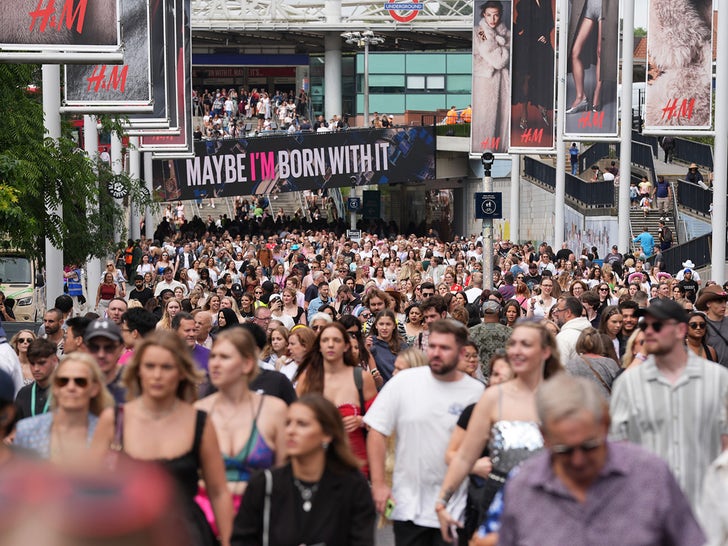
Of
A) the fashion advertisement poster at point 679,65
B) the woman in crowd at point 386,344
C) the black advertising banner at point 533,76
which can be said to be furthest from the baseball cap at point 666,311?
the black advertising banner at point 533,76

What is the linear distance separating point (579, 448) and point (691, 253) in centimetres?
3311

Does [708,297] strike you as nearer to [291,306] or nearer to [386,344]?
[386,344]

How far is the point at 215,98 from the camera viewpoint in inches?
2936

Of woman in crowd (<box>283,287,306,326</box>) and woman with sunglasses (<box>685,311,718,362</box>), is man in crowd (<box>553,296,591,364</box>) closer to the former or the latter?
woman with sunglasses (<box>685,311,718,362</box>)

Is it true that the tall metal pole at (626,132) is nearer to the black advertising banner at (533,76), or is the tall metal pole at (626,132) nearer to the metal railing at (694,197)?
the black advertising banner at (533,76)

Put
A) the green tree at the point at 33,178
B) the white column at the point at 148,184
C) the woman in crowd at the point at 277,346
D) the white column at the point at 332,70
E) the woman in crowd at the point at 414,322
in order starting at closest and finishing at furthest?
the woman in crowd at the point at 277,346 < the woman in crowd at the point at 414,322 < the green tree at the point at 33,178 < the white column at the point at 148,184 < the white column at the point at 332,70

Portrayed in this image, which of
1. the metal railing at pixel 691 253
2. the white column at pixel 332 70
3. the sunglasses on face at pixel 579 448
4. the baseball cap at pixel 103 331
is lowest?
the metal railing at pixel 691 253

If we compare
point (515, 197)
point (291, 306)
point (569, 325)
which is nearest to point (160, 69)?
point (291, 306)

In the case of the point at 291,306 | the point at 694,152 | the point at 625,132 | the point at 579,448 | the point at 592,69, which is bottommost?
the point at 291,306

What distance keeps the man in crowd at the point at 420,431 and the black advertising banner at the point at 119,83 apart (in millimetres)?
14294

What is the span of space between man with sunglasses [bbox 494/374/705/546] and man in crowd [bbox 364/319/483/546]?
2.88 m

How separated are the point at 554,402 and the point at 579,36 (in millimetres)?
29010

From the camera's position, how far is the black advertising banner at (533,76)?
114 feet

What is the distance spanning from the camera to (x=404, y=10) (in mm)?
82812
